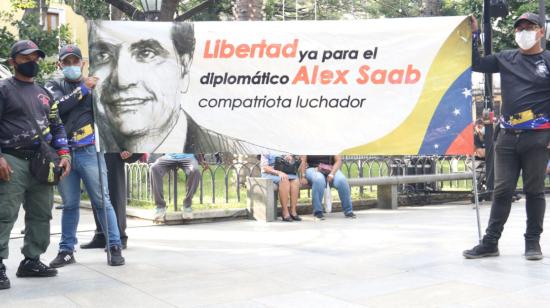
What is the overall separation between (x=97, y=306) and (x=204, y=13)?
84.9ft

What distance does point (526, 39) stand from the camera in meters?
5.93

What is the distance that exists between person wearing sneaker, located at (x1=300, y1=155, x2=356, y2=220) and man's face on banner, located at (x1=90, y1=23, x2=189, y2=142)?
4.04 metres

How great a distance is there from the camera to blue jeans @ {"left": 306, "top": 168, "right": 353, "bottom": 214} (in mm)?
9711

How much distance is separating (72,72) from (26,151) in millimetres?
1010

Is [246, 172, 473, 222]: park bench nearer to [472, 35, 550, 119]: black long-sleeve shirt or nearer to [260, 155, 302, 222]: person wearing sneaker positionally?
[260, 155, 302, 222]: person wearing sneaker

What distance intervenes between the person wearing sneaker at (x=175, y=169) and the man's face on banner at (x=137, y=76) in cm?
298

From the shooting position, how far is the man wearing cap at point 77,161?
19.6 ft

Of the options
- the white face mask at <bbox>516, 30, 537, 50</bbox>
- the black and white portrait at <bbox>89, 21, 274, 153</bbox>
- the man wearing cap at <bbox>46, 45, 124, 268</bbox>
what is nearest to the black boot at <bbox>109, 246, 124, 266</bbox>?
the man wearing cap at <bbox>46, 45, 124, 268</bbox>

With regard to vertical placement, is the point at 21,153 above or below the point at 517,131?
below

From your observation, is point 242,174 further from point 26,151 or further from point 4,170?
point 4,170

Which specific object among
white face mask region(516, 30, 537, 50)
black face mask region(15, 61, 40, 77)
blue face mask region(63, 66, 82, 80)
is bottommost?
black face mask region(15, 61, 40, 77)

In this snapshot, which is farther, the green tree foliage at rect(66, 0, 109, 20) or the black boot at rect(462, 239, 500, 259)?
the green tree foliage at rect(66, 0, 109, 20)

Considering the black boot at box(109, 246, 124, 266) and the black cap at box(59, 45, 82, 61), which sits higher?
the black cap at box(59, 45, 82, 61)

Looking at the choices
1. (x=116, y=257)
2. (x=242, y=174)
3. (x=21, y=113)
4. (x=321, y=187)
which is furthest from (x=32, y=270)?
(x=242, y=174)
